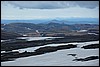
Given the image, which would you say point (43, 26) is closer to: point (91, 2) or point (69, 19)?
point (69, 19)

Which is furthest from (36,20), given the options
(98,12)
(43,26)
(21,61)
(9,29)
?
(98,12)

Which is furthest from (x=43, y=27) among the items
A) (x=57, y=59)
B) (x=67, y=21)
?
(x=57, y=59)

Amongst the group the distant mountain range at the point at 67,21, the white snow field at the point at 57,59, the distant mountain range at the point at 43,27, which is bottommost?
the white snow field at the point at 57,59

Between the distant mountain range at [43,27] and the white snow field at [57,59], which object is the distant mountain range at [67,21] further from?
the white snow field at [57,59]

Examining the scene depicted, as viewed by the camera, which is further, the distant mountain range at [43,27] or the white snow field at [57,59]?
the distant mountain range at [43,27]

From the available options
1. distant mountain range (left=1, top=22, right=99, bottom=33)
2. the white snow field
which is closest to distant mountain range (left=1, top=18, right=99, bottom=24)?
distant mountain range (left=1, top=22, right=99, bottom=33)

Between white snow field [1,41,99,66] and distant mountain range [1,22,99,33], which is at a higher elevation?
distant mountain range [1,22,99,33]

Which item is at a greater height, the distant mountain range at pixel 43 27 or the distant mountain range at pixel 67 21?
the distant mountain range at pixel 67 21

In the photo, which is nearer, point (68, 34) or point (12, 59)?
point (12, 59)

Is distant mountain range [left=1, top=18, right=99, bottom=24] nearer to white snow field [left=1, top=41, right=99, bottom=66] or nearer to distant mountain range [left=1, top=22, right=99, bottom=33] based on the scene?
distant mountain range [left=1, top=22, right=99, bottom=33]

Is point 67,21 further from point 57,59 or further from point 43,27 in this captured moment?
point 57,59

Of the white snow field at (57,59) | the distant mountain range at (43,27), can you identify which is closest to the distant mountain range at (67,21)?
the distant mountain range at (43,27)
